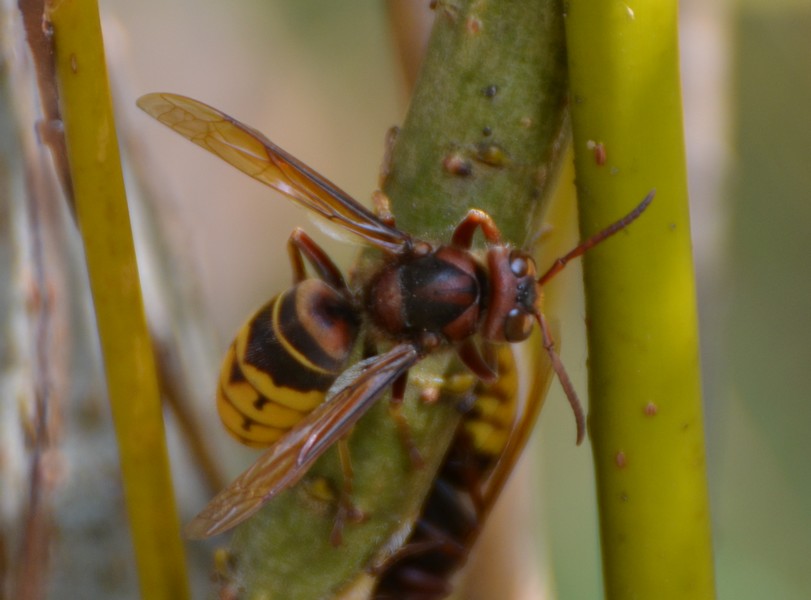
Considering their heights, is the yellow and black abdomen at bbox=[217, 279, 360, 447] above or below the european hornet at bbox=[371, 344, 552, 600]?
above

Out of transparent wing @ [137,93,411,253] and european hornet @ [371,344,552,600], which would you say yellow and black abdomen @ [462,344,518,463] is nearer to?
european hornet @ [371,344,552,600]

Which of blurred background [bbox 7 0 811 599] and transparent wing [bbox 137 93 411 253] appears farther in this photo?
blurred background [bbox 7 0 811 599]

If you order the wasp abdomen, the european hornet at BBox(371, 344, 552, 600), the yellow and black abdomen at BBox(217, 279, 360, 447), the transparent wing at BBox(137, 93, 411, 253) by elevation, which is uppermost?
the transparent wing at BBox(137, 93, 411, 253)

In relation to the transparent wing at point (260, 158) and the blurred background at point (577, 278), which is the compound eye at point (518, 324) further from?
the blurred background at point (577, 278)

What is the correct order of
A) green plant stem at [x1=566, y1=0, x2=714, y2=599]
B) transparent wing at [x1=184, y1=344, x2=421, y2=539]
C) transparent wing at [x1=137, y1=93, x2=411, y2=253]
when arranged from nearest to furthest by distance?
green plant stem at [x1=566, y1=0, x2=714, y2=599] < transparent wing at [x1=184, y1=344, x2=421, y2=539] < transparent wing at [x1=137, y1=93, x2=411, y2=253]

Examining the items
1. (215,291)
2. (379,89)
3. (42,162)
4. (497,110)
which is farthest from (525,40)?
(379,89)

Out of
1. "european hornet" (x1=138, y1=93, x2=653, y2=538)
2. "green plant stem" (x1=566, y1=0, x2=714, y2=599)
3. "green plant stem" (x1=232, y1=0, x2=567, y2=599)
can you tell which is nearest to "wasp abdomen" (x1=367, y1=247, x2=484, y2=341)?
"european hornet" (x1=138, y1=93, x2=653, y2=538)

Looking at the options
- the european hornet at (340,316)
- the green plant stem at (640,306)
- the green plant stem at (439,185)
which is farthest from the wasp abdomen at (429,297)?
the green plant stem at (640,306)
